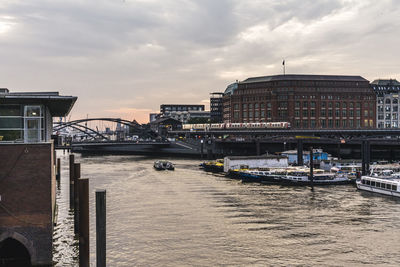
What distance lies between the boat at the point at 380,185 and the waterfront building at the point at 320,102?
112 metres

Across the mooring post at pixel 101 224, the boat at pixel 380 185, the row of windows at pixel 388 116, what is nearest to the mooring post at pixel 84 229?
the mooring post at pixel 101 224

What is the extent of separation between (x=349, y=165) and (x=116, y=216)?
2012 inches

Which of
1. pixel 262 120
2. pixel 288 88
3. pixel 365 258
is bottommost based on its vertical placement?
pixel 365 258

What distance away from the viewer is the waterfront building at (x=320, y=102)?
166875mm

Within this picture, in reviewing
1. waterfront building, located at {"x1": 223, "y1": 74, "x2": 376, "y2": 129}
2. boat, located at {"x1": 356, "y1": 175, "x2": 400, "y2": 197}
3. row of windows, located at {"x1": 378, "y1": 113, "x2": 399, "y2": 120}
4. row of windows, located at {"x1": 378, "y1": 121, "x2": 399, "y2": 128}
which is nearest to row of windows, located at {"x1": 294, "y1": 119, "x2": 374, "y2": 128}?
waterfront building, located at {"x1": 223, "y1": 74, "x2": 376, "y2": 129}

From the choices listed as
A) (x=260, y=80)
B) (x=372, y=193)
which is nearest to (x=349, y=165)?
(x=372, y=193)

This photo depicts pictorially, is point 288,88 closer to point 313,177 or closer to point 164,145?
point 164,145

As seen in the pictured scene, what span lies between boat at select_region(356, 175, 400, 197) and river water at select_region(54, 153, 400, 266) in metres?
1.17

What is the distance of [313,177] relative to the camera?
200ft

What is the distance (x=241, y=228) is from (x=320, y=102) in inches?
5623

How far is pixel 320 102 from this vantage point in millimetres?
167750

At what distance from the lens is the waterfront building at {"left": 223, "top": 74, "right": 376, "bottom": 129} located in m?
167

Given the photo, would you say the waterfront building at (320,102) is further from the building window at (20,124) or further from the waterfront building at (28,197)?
the waterfront building at (28,197)

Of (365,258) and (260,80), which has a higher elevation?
(260,80)
